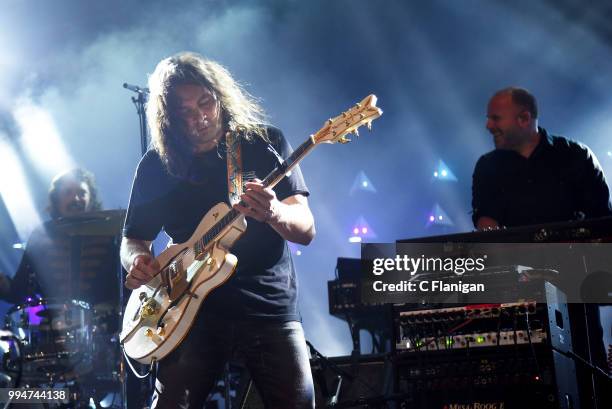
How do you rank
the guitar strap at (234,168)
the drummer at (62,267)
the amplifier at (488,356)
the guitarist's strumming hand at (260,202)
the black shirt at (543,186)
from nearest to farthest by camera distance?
the guitarist's strumming hand at (260,202), the guitar strap at (234,168), the amplifier at (488,356), the black shirt at (543,186), the drummer at (62,267)

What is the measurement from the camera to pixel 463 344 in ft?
11.4

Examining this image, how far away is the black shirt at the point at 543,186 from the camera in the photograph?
4910 millimetres

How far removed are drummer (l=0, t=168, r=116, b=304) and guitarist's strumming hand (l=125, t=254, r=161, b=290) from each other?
257cm

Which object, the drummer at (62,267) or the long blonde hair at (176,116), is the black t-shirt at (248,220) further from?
the drummer at (62,267)

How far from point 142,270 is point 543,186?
317 centimetres

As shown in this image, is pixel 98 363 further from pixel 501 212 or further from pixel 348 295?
pixel 501 212

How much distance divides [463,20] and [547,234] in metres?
7.48

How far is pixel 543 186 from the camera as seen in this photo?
5.02 meters

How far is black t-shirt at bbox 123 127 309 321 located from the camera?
8.86 feet

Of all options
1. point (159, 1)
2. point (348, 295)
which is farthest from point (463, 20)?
point (348, 295)

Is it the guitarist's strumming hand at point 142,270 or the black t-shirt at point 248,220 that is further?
the guitarist's strumming hand at point 142,270

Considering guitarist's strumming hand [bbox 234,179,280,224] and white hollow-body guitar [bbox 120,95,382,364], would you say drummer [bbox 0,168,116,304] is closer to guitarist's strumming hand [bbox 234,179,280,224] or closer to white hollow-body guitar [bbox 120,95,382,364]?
white hollow-body guitar [bbox 120,95,382,364]

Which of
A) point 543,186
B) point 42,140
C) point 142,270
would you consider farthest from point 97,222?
point 42,140

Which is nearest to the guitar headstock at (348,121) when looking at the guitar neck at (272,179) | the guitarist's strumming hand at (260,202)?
the guitar neck at (272,179)
